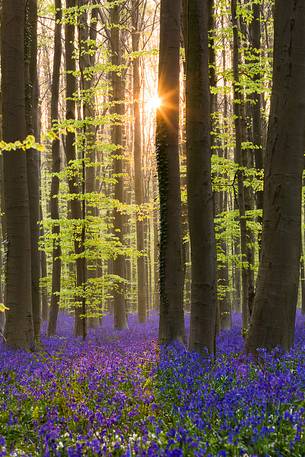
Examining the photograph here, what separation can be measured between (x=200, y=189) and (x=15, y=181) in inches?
173

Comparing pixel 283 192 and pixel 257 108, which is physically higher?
pixel 257 108

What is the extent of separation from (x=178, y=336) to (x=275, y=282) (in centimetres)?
316

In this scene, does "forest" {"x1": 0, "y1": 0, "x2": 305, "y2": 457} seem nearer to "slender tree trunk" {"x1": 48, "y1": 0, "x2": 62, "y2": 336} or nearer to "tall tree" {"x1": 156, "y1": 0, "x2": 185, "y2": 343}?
"tall tree" {"x1": 156, "y1": 0, "x2": 185, "y2": 343}

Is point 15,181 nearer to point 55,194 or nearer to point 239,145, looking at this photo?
point 239,145

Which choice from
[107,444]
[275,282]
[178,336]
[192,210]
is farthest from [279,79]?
[107,444]

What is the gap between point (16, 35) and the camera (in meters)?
10.6

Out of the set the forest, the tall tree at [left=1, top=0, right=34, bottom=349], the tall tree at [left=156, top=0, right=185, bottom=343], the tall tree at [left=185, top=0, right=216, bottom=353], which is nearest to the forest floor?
the forest

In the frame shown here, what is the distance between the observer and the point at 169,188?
9.94 m

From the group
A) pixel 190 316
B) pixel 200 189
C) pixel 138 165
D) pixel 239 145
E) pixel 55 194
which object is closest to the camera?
pixel 200 189

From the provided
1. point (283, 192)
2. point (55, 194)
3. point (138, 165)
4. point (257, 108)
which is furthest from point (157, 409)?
point (138, 165)

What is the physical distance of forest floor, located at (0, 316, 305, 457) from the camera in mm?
3557

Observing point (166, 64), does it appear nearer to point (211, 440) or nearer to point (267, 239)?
point (267, 239)

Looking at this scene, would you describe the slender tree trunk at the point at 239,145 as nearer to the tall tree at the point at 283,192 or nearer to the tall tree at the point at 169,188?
the tall tree at the point at 169,188

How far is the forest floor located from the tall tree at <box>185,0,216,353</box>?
73 cm
